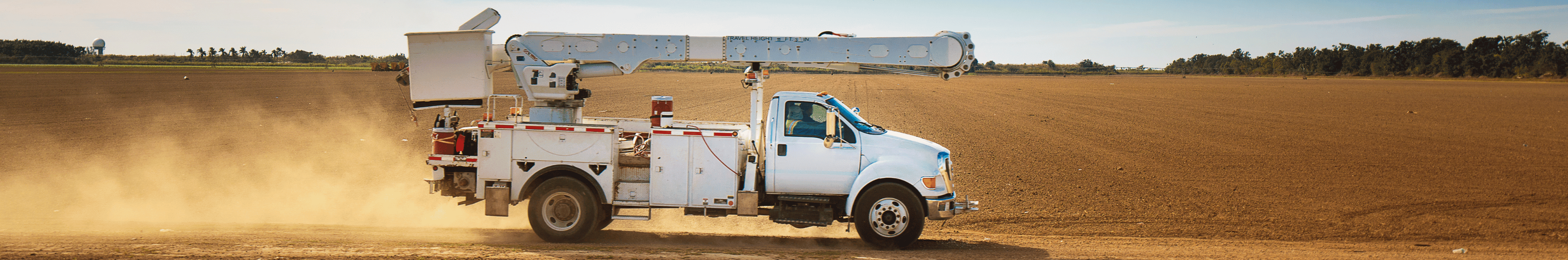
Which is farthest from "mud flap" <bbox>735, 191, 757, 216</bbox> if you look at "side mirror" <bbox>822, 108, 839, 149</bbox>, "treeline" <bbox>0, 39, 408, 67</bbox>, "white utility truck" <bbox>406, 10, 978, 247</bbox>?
"treeline" <bbox>0, 39, 408, 67</bbox>

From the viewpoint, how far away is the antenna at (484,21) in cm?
829

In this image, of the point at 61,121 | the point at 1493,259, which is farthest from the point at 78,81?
the point at 1493,259

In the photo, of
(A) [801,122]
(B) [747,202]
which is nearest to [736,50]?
(A) [801,122]

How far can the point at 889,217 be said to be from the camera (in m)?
8.05

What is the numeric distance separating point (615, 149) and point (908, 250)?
3373 millimetres

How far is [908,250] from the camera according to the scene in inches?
325

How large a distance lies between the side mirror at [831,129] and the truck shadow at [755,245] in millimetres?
1169

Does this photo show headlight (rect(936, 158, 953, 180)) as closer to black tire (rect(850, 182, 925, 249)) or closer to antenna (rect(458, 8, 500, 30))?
black tire (rect(850, 182, 925, 249))

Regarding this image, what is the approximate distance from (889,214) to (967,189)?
5.22 metres

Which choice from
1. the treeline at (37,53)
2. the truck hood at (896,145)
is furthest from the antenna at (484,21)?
the treeline at (37,53)

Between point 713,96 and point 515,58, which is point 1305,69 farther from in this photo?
point 515,58

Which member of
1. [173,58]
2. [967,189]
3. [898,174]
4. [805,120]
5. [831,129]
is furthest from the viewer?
[173,58]

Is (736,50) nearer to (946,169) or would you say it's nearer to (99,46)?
(946,169)

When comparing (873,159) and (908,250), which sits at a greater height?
(873,159)
